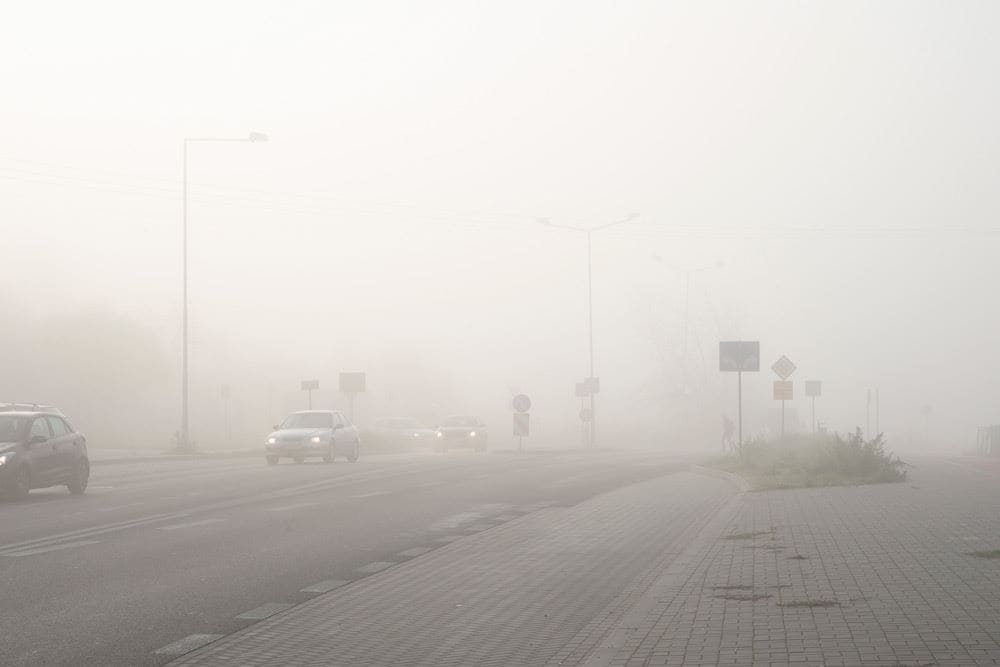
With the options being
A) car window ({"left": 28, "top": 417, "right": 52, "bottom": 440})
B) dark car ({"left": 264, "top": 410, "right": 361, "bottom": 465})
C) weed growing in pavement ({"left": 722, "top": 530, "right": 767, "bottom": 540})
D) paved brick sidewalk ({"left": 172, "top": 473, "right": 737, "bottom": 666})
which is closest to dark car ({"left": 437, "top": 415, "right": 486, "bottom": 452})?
dark car ({"left": 264, "top": 410, "right": 361, "bottom": 465})

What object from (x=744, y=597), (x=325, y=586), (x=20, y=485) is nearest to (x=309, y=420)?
(x=20, y=485)

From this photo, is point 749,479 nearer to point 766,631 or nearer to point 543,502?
point 543,502

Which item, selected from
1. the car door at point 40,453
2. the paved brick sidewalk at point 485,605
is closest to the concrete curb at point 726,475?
the paved brick sidewalk at point 485,605

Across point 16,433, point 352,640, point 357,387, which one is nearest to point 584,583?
point 352,640

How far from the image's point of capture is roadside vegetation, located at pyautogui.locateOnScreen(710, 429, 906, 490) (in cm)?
2322

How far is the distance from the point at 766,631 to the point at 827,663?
1.10m

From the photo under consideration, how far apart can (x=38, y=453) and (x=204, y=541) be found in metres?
7.89

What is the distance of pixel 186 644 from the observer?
852cm

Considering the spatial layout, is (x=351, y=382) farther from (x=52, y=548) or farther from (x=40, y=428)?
(x=52, y=548)

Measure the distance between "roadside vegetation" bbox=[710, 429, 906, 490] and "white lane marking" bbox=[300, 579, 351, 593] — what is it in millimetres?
12398

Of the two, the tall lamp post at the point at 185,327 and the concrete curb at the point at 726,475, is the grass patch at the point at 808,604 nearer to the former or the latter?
the concrete curb at the point at 726,475

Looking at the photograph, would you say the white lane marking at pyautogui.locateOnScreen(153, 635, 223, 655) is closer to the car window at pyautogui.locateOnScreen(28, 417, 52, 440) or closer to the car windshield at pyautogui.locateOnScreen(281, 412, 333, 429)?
the car window at pyautogui.locateOnScreen(28, 417, 52, 440)

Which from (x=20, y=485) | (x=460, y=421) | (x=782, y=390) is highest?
(x=782, y=390)

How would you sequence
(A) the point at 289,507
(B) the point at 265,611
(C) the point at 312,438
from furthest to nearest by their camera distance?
1. (C) the point at 312,438
2. (A) the point at 289,507
3. (B) the point at 265,611
